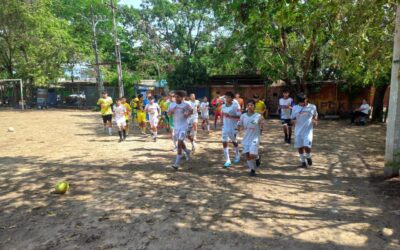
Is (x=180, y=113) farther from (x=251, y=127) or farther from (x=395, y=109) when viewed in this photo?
(x=395, y=109)

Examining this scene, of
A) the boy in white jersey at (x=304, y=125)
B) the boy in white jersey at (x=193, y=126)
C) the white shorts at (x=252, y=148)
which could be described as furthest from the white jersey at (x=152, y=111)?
the boy in white jersey at (x=304, y=125)

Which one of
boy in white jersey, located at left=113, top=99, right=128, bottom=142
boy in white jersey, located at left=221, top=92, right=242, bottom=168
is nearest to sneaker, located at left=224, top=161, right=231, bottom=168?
boy in white jersey, located at left=221, top=92, right=242, bottom=168

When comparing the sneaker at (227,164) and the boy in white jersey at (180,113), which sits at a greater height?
the boy in white jersey at (180,113)

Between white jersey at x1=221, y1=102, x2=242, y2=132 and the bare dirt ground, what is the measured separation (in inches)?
37.6

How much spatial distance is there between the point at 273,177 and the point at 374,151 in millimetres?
4703

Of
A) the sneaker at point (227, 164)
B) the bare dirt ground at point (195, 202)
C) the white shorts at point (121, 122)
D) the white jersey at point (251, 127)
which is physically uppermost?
the white jersey at point (251, 127)

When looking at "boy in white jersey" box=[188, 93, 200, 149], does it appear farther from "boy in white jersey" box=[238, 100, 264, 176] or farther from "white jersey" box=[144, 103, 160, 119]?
"boy in white jersey" box=[238, 100, 264, 176]

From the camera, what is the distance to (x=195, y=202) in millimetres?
5871

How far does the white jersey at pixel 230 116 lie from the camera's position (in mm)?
8258

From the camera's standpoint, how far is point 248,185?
6.82m

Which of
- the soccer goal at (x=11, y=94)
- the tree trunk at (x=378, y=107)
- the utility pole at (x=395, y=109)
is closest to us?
the utility pole at (x=395, y=109)

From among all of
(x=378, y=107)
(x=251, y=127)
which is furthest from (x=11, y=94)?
(x=251, y=127)

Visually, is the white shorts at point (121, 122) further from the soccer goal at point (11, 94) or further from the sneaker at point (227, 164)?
the soccer goal at point (11, 94)

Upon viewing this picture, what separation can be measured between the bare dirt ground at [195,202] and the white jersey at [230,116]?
0.95m
